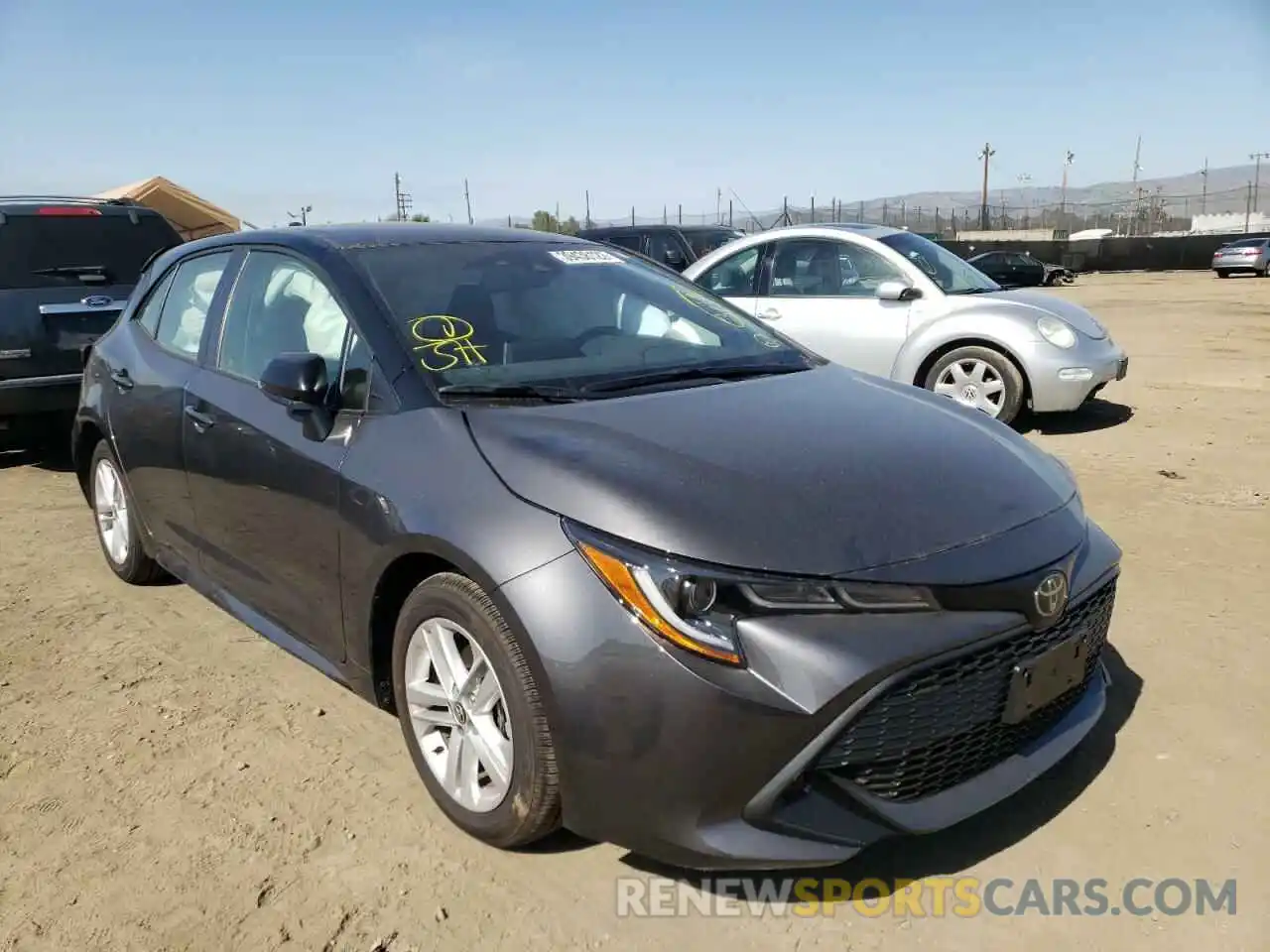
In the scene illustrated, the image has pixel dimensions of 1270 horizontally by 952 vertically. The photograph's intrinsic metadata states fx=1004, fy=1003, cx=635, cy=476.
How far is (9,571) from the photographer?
480 centimetres

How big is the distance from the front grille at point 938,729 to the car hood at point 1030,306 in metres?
5.37

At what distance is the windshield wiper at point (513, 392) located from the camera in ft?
9.00

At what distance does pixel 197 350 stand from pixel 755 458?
2.30 meters

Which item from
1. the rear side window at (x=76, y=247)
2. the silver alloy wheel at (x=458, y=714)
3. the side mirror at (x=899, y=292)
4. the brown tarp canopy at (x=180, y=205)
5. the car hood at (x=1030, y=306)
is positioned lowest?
the silver alloy wheel at (x=458, y=714)

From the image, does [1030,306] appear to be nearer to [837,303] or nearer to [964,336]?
[964,336]

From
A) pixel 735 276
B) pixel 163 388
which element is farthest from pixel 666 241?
pixel 163 388

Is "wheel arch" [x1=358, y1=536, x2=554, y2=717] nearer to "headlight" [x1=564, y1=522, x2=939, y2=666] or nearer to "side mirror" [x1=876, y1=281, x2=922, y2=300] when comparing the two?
"headlight" [x1=564, y1=522, x2=939, y2=666]

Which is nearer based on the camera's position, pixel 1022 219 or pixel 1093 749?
pixel 1093 749

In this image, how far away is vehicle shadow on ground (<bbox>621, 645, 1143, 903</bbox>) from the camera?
7.77 ft

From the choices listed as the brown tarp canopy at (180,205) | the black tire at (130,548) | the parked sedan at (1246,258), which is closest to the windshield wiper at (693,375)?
the black tire at (130,548)

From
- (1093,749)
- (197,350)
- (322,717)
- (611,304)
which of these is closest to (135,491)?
(197,350)

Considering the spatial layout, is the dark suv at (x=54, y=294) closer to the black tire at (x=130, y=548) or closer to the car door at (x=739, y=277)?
the black tire at (x=130, y=548)

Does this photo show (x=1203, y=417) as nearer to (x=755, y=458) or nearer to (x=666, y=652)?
(x=755, y=458)

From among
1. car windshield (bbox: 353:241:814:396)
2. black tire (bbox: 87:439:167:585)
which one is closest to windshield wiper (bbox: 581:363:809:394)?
car windshield (bbox: 353:241:814:396)
